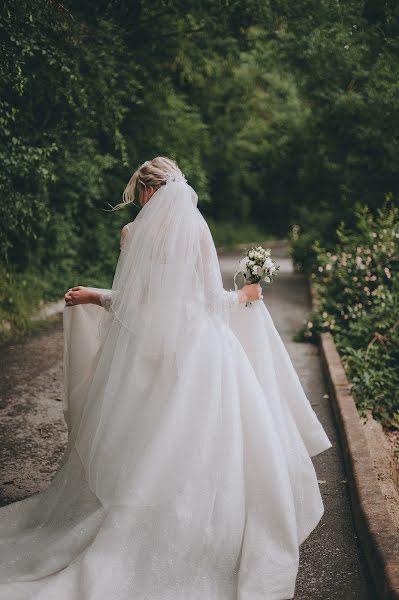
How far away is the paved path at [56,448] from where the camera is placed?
387 cm

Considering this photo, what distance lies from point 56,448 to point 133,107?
1029 cm

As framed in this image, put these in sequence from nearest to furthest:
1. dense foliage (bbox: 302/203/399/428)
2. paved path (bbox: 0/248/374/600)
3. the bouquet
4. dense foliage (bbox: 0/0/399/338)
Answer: paved path (bbox: 0/248/374/600) → the bouquet → dense foliage (bbox: 302/203/399/428) → dense foliage (bbox: 0/0/399/338)

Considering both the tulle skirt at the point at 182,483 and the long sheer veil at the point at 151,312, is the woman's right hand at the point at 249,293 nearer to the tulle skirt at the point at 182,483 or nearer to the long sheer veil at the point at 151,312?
the tulle skirt at the point at 182,483

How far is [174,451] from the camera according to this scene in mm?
3637

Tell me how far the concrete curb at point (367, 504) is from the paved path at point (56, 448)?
0.11m

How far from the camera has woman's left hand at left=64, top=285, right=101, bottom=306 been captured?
4074mm

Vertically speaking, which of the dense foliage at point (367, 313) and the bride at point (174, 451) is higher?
the bride at point (174, 451)

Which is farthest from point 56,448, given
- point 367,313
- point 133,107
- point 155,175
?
point 133,107

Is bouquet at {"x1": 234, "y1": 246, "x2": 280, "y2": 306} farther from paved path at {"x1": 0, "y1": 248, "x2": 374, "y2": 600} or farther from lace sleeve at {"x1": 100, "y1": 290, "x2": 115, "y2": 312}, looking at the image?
paved path at {"x1": 0, "y1": 248, "x2": 374, "y2": 600}

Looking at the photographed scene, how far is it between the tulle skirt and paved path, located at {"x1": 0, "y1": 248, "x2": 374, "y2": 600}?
13.3 inches

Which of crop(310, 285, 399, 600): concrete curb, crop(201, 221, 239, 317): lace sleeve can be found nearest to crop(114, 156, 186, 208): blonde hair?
crop(201, 221, 239, 317): lace sleeve

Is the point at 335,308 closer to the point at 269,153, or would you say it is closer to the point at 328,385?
the point at 328,385

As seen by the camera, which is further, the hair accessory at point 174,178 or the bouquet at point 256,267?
the bouquet at point 256,267

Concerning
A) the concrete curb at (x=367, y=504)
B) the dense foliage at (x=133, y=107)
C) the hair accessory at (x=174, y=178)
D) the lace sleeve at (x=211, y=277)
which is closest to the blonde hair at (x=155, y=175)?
the hair accessory at (x=174, y=178)
